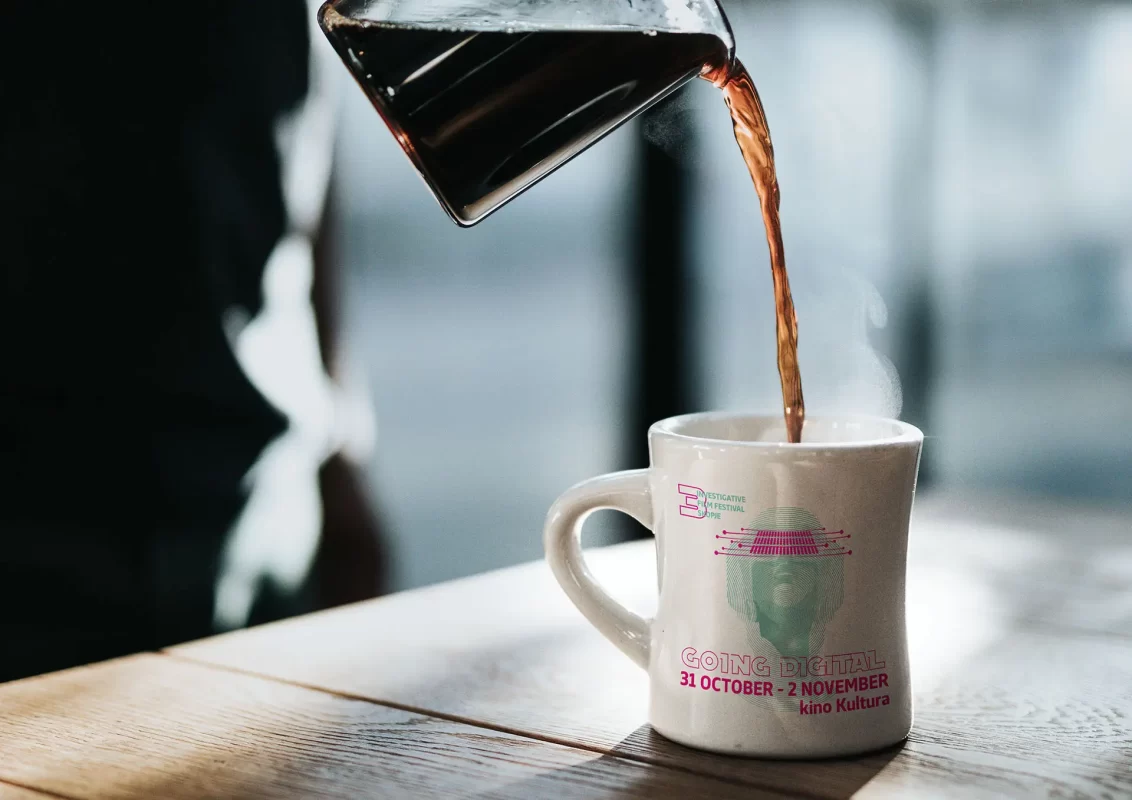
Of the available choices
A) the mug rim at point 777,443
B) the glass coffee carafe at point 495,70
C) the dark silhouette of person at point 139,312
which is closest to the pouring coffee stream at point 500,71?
the glass coffee carafe at point 495,70

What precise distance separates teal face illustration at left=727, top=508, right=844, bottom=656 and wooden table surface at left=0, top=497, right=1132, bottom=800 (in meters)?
0.06

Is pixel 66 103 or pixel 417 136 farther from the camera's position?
pixel 66 103

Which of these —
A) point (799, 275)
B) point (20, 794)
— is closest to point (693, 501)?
point (20, 794)

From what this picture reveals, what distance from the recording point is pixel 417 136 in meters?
0.55

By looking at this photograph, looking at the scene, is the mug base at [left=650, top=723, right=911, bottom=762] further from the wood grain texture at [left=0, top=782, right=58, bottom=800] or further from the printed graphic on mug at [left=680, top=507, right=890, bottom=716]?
the wood grain texture at [left=0, top=782, right=58, bottom=800]

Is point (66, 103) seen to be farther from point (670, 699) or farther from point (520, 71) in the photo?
point (670, 699)

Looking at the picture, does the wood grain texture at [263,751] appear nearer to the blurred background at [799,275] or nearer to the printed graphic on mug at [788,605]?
the printed graphic on mug at [788,605]

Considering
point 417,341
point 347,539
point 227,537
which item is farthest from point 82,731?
point 417,341

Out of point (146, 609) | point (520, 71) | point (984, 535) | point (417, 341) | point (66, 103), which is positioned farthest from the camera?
point (417, 341)

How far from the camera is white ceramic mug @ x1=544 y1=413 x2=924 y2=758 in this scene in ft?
1.83

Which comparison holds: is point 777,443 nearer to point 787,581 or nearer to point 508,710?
point 787,581

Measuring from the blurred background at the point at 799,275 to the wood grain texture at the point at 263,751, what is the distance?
0.56m

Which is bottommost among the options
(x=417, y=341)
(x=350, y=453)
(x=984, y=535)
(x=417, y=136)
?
(x=984, y=535)

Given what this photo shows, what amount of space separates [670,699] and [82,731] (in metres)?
0.31
